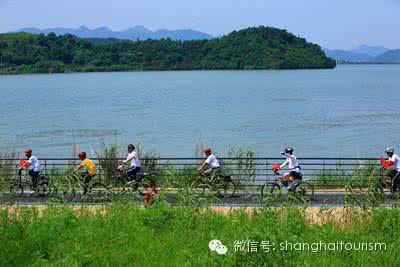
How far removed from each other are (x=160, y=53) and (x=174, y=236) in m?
181

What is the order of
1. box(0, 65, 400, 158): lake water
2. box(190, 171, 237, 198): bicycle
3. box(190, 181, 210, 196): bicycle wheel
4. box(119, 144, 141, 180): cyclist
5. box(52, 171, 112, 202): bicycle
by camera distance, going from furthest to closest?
box(0, 65, 400, 158): lake water < box(119, 144, 141, 180): cyclist < box(190, 171, 237, 198): bicycle < box(190, 181, 210, 196): bicycle wheel < box(52, 171, 112, 202): bicycle

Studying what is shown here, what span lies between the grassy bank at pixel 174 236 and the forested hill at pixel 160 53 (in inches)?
6391

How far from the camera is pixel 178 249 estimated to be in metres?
9.14

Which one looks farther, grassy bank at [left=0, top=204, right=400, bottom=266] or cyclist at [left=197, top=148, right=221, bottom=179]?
cyclist at [left=197, top=148, right=221, bottom=179]

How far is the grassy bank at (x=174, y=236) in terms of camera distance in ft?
26.9

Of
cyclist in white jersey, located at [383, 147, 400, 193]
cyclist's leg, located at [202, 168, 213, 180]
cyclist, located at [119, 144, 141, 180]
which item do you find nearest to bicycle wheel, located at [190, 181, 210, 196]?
cyclist's leg, located at [202, 168, 213, 180]

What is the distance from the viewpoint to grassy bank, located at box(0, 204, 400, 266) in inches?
323

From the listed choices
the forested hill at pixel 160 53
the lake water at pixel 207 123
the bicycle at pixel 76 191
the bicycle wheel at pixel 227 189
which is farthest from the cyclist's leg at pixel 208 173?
the forested hill at pixel 160 53

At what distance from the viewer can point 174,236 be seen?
32.1 ft

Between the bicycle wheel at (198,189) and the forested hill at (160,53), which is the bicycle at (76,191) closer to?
the bicycle wheel at (198,189)

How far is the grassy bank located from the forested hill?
162335 millimetres

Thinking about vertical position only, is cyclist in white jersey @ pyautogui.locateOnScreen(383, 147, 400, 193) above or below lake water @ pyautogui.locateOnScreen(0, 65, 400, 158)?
above

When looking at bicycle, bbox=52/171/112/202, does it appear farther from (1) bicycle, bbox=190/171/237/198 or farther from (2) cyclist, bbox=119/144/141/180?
(2) cyclist, bbox=119/144/141/180

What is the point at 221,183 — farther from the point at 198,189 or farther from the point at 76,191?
the point at 76,191
